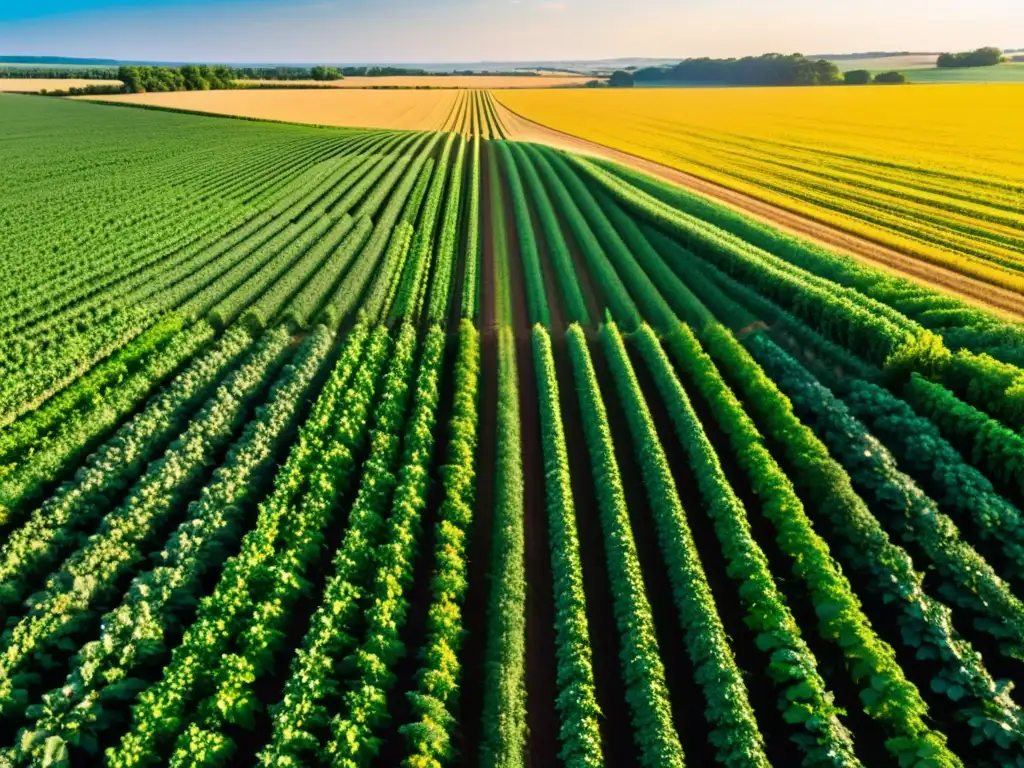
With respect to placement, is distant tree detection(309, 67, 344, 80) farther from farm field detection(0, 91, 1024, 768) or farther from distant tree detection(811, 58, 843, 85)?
farm field detection(0, 91, 1024, 768)

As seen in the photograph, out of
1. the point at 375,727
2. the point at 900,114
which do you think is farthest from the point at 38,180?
the point at 900,114

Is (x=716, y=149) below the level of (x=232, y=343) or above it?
above

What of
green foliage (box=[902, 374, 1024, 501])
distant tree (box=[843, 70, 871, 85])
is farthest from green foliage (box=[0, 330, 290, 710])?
distant tree (box=[843, 70, 871, 85])

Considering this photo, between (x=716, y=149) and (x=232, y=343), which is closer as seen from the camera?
(x=232, y=343)

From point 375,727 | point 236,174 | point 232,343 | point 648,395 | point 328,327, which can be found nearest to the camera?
point 375,727

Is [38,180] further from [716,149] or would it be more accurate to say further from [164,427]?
[716,149]

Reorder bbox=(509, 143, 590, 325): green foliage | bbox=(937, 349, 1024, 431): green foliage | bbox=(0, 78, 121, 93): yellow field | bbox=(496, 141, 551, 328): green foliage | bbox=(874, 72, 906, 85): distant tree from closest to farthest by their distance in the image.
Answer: bbox=(937, 349, 1024, 431): green foliage, bbox=(496, 141, 551, 328): green foliage, bbox=(509, 143, 590, 325): green foliage, bbox=(0, 78, 121, 93): yellow field, bbox=(874, 72, 906, 85): distant tree

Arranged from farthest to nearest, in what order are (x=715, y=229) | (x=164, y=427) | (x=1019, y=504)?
(x=715, y=229), (x=164, y=427), (x=1019, y=504)
